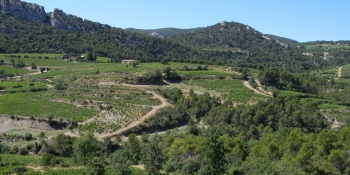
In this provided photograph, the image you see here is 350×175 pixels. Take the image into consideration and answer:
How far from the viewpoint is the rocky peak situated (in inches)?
7343

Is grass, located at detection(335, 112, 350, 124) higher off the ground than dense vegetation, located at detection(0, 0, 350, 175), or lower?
lower

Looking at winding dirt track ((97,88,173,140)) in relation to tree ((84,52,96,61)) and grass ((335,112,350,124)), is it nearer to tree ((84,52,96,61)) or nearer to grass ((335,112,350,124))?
grass ((335,112,350,124))

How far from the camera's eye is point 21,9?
191750 mm

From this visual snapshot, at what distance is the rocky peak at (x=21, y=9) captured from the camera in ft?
612

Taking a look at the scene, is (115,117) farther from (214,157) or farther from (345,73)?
(345,73)

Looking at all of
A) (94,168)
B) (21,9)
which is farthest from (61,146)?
(21,9)

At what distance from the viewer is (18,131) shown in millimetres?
62031

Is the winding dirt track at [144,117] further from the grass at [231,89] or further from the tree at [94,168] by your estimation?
the tree at [94,168]

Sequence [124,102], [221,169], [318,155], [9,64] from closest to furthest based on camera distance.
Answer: [221,169]
[318,155]
[124,102]
[9,64]

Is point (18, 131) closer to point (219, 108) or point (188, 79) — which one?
point (219, 108)

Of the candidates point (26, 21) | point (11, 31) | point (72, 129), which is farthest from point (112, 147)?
point (26, 21)

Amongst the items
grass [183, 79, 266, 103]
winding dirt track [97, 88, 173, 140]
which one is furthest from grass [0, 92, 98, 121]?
grass [183, 79, 266, 103]

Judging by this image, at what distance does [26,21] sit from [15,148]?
156 metres

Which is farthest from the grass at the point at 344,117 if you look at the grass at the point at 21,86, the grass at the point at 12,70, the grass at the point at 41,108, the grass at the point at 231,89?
the grass at the point at 12,70
